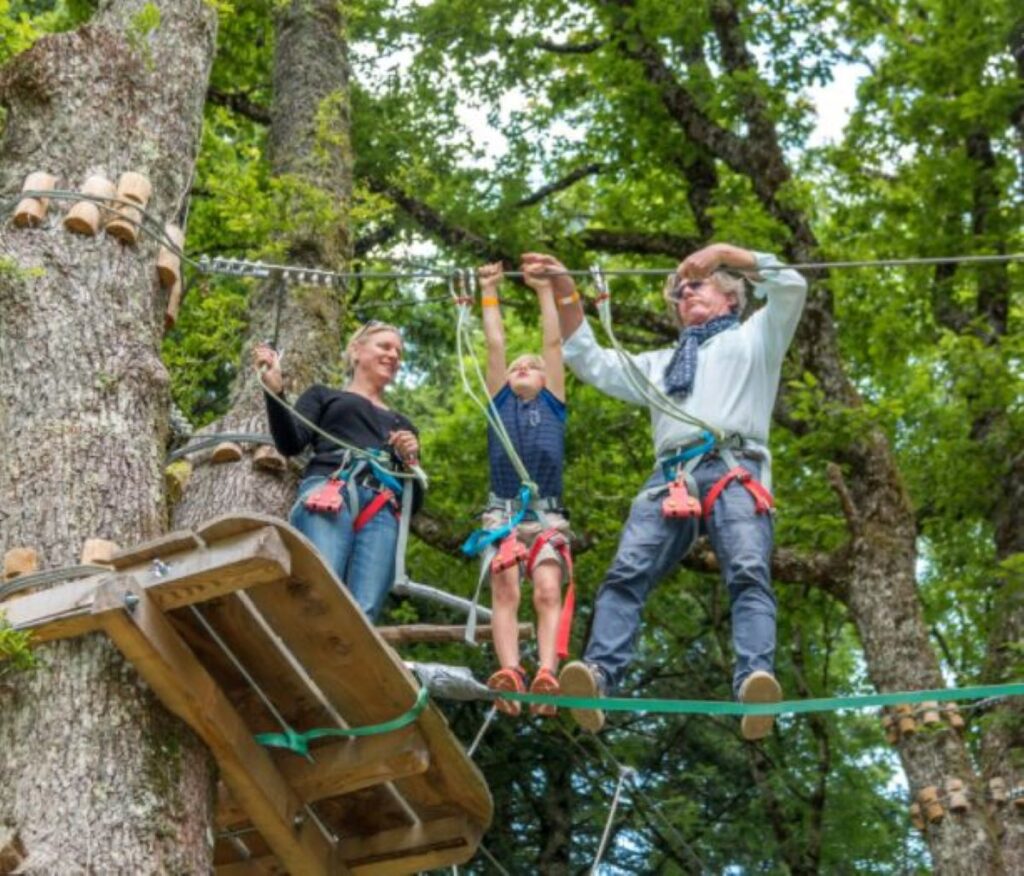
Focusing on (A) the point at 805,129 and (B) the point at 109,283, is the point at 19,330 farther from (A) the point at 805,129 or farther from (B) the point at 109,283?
(A) the point at 805,129

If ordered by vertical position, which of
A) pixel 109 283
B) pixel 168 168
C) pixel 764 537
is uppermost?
pixel 168 168

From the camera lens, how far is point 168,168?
6871 mm

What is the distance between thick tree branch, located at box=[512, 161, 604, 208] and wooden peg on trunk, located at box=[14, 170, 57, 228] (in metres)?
7.40

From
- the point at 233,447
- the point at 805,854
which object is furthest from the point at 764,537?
the point at 805,854

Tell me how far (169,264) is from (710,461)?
6.96 feet

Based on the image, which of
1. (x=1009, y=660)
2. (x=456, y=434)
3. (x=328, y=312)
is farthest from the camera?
(x=456, y=434)

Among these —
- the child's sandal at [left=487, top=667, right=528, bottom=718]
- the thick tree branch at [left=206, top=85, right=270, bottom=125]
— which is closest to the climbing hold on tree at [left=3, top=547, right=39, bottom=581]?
the child's sandal at [left=487, top=667, right=528, bottom=718]

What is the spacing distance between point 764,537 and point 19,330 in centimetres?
263

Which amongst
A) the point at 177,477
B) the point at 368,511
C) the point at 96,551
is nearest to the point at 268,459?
the point at 177,477

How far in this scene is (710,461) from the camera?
627cm

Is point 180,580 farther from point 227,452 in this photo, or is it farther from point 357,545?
point 227,452

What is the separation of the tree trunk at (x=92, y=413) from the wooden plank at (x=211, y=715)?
3.8 inches

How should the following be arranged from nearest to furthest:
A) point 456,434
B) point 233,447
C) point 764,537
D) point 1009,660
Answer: point 764,537 < point 233,447 < point 1009,660 < point 456,434

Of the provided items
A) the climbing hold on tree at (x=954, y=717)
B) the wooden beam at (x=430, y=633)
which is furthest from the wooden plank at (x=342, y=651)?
the climbing hold on tree at (x=954, y=717)
